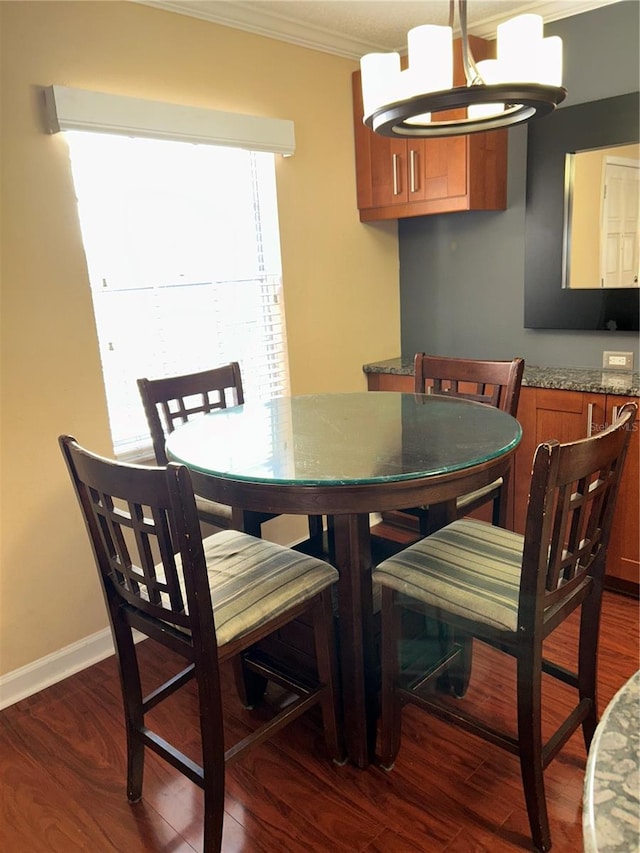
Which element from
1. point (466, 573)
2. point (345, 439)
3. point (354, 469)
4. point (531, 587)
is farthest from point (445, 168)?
point (531, 587)

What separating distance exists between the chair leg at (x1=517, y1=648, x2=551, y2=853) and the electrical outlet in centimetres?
174

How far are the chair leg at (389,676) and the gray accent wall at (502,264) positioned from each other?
1762 millimetres

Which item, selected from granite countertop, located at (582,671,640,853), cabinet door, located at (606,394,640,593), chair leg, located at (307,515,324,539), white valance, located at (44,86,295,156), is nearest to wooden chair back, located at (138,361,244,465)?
chair leg, located at (307,515,324,539)

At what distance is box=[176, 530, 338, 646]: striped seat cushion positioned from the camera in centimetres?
152

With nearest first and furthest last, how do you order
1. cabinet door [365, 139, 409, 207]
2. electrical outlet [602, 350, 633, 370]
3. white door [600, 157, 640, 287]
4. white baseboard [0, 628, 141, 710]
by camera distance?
white baseboard [0, 628, 141, 710] → white door [600, 157, 640, 287] → electrical outlet [602, 350, 633, 370] → cabinet door [365, 139, 409, 207]

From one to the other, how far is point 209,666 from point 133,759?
1.76ft

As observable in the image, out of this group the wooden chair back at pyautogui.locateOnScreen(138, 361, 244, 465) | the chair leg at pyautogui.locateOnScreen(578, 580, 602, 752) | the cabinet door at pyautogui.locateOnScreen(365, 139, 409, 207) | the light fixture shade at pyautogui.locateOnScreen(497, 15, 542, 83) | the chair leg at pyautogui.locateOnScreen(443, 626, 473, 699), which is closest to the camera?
the light fixture shade at pyautogui.locateOnScreen(497, 15, 542, 83)

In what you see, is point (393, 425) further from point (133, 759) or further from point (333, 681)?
point (133, 759)

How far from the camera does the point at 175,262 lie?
2.62 m

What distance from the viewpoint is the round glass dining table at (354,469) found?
60.1 inches

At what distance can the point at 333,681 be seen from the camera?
5.85 feet

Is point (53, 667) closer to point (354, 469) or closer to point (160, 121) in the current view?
point (354, 469)

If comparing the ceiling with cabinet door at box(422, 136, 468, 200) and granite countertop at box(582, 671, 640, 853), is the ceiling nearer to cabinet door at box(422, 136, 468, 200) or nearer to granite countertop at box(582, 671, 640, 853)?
cabinet door at box(422, 136, 468, 200)

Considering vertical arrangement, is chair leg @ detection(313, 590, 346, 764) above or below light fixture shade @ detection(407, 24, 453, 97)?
below
